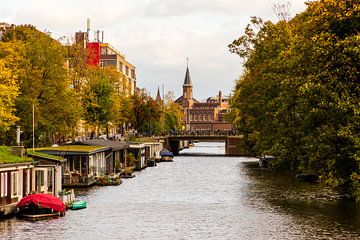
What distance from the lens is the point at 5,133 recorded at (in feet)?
237

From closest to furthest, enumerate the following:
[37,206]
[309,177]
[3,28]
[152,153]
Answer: [37,206] < [309,177] < [3,28] < [152,153]

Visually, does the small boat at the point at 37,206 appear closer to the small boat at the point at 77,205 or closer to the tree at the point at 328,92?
the small boat at the point at 77,205

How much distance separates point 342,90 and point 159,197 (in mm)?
22409

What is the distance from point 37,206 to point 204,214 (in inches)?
450

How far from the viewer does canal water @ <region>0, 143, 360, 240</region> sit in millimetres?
40938

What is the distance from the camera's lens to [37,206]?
148 ft

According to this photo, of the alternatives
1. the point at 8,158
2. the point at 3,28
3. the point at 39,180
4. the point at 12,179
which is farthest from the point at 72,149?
the point at 3,28

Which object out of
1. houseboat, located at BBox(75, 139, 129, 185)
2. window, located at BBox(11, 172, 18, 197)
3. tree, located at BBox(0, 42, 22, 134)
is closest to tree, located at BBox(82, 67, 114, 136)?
houseboat, located at BBox(75, 139, 129, 185)

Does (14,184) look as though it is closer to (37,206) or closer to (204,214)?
(37,206)

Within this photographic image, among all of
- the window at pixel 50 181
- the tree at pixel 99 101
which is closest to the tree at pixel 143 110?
the tree at pixel 99 101

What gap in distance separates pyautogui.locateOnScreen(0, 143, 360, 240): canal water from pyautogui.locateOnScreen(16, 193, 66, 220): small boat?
108cm

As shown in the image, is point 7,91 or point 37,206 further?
point 7,91

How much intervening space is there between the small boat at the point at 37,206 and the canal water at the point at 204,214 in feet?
3.55

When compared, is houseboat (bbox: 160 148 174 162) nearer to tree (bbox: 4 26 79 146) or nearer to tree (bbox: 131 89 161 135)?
tree (bbox: 131 89 161 135)
